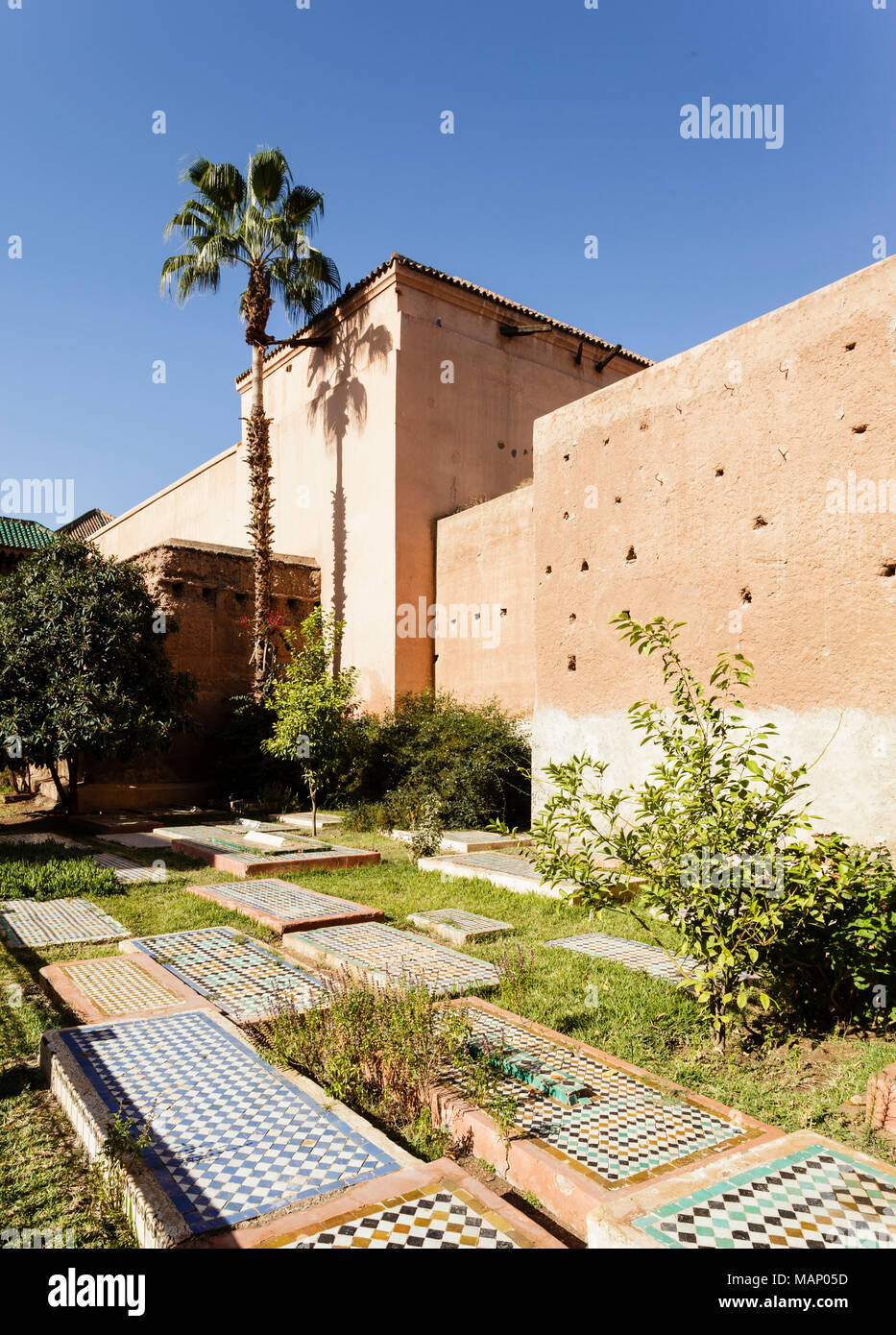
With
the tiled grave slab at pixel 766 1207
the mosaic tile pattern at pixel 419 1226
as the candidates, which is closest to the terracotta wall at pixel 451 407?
the tiled grave slab at pixel 766 1207

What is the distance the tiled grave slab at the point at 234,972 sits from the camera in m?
4.32

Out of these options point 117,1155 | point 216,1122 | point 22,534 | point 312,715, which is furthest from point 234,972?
point 22,534

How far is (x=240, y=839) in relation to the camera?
9.97 meters

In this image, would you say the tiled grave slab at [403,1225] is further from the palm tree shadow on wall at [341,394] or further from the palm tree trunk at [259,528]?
the palm tree shadow on wall at [341,394]

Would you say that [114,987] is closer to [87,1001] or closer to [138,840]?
[87,1001]

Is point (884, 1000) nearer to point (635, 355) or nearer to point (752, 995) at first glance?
point (752, 995)

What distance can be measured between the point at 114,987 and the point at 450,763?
7519 millimetres

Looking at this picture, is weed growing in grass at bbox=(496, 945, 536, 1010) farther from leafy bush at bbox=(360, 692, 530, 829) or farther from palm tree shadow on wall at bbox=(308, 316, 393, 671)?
palm tree shadow on wall at bbox=(308, 316, 393, 671)

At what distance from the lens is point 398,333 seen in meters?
15.0

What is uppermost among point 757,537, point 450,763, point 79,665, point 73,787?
point 757,537

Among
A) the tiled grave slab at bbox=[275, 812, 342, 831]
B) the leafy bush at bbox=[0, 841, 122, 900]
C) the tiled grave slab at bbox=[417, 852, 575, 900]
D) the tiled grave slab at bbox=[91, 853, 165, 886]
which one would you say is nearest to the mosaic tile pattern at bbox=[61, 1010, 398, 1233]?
the leafy bush at bbox=[0, 841, 122, 900]

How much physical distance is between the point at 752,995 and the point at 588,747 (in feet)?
13.3

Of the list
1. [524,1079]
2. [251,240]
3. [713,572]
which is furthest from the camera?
[251,240]
